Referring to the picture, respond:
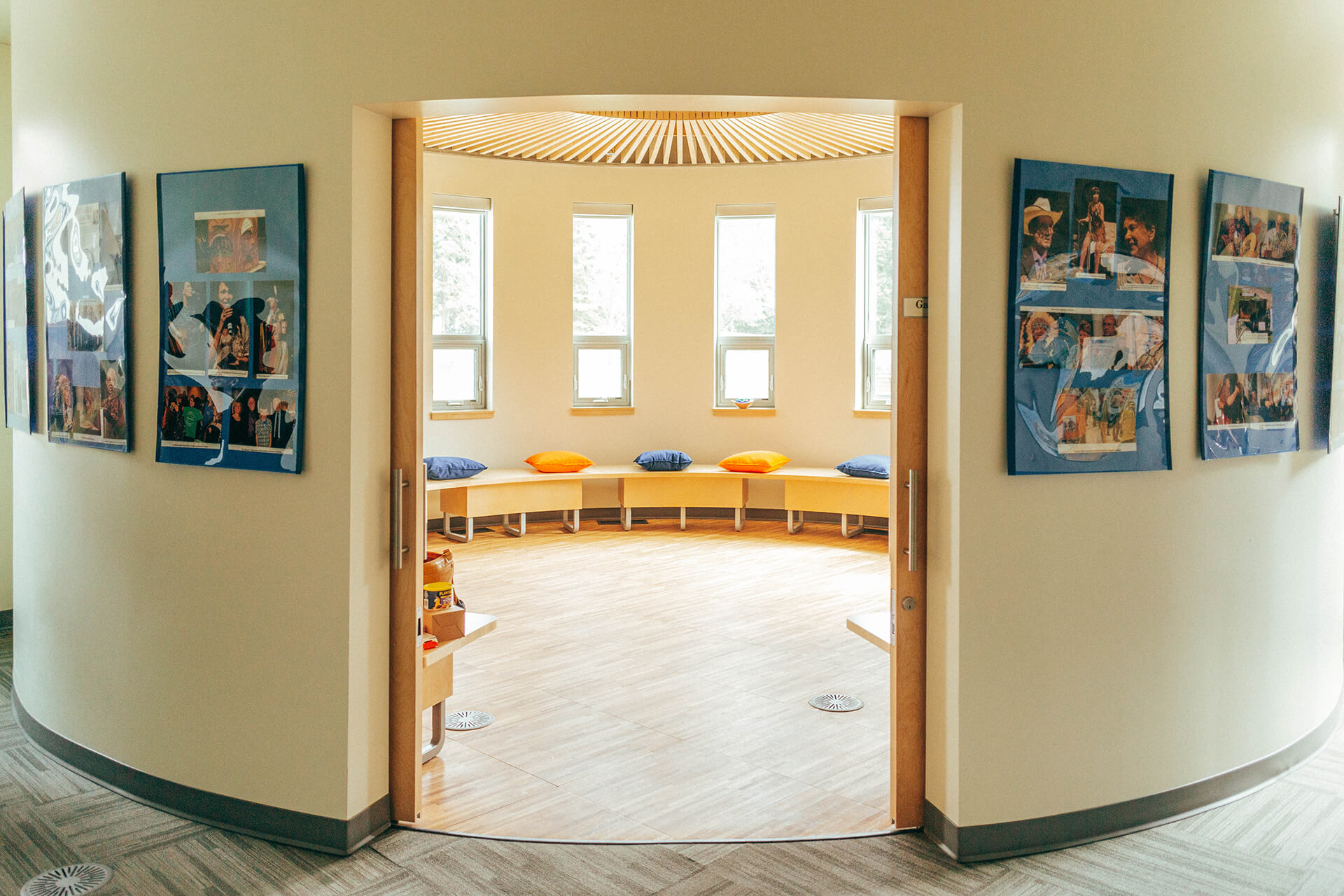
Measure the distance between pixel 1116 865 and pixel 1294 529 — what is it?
5.14 ft

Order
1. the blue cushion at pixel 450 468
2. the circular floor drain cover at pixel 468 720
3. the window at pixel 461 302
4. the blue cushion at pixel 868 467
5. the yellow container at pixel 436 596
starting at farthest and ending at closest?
the window at pixel 461 302 → the blue cushion at pixel 868 467 → the blue cushion at pixel 450 468 → the circular floor drain cover at pixel 468 720 → the yellow container at pixel 436 596

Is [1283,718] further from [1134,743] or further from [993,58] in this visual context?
[993,58]

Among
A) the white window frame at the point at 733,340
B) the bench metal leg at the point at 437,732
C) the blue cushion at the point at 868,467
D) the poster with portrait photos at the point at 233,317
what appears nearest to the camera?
the poster with portrait photos at the point at 233,317

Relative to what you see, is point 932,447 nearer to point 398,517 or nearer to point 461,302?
point 398,517

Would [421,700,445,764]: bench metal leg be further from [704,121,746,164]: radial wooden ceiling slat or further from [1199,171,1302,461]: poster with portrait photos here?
[704,121,746,164]: radial wooden ceiling slat

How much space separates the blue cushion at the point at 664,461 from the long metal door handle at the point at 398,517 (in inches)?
235

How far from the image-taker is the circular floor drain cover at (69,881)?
288 cm

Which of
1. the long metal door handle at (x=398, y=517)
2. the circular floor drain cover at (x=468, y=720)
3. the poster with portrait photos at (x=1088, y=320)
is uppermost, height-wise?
the poster with portrait photos at (x=1088, y=320)

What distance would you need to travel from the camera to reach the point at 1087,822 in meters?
3.24

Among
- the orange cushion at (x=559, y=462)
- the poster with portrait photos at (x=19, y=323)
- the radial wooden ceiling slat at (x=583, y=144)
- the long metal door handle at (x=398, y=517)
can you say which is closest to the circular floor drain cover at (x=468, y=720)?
the long metal door handle at (x=398, y=517)

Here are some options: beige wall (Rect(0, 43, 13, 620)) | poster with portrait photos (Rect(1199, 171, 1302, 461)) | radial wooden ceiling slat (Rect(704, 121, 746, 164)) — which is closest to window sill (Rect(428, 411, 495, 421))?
radial wooden ceiling slat (Rect(704, 121, 746, 164))

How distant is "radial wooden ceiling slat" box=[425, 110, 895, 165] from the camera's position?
19.3 ft

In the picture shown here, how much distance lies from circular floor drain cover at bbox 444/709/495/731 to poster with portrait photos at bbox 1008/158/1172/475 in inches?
98.4

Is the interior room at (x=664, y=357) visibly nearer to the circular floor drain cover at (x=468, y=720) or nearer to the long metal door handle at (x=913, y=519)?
the circular floor drain cover at (x=468, y=720)
